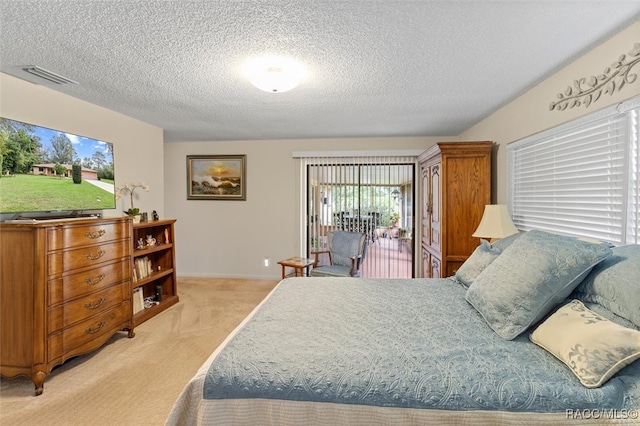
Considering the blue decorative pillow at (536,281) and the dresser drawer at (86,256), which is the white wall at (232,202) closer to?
the dresser drawer at (86,256)

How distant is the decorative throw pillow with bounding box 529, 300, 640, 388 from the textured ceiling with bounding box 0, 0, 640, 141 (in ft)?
5.23

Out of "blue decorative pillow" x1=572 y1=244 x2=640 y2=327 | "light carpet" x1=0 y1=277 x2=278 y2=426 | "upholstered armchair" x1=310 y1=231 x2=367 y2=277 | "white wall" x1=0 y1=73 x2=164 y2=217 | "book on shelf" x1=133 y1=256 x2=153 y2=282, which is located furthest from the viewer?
"upholstered armchair" x1=310 y1=231 x2=367 y2=277

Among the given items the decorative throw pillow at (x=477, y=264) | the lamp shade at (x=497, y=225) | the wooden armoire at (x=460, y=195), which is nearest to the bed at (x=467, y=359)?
the decorative throw pillow at (x=477, y=264)

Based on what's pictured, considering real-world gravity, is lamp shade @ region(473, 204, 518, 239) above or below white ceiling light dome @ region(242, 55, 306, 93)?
below

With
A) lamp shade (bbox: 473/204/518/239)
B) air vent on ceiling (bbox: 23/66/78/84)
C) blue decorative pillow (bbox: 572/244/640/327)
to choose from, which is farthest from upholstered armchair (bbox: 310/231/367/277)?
air vent on ceiling (bbox: 23/66/78/84)

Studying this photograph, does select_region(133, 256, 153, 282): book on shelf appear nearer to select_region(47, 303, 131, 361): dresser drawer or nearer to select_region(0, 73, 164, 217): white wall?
select_region(47, 303, 131, 361): dresser drawer

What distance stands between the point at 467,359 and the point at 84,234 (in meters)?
2.95

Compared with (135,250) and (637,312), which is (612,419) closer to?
(637,312)

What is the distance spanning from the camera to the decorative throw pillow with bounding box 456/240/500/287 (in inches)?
84.0

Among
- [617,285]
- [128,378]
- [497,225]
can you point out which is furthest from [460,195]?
[128,378]

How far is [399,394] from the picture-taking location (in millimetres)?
1039

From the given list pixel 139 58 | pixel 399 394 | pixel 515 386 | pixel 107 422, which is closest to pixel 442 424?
pixel 399 394

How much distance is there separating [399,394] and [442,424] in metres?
0.16

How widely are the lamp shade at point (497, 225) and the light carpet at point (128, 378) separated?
2.80 m
